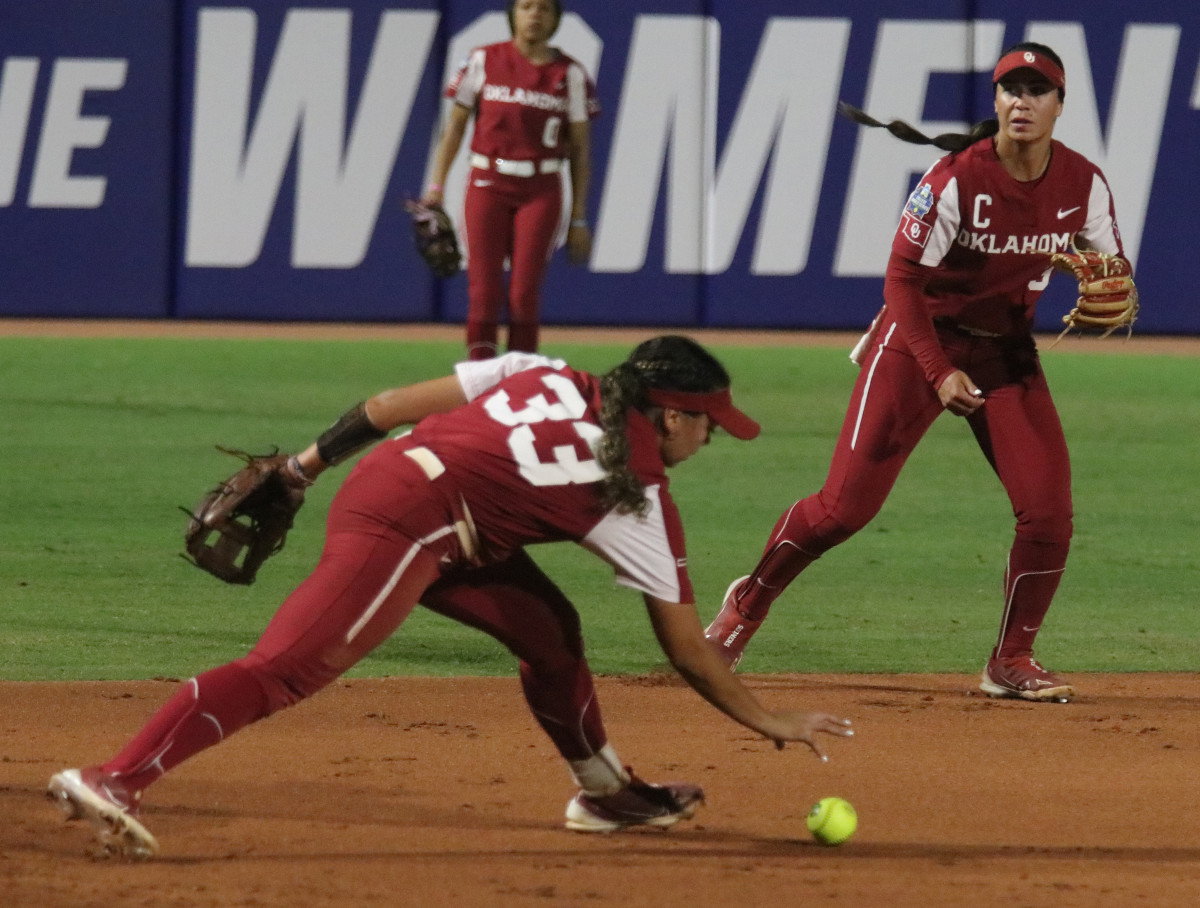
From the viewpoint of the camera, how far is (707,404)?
4.47m

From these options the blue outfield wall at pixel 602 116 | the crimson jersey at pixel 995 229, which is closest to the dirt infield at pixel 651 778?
the crimson jersey at pixel 995 229

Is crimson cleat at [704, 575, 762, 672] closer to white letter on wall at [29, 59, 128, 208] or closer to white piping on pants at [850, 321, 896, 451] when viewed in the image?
white piping on pants at [850, 321, 896, 451]

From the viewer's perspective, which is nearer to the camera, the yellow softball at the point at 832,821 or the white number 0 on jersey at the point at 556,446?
the white number 0 on jersey at the point at 556,446

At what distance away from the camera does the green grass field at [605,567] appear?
7.30 m

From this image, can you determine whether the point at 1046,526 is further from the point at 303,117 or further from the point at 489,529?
the point at 303,117

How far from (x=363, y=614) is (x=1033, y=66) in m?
2.87

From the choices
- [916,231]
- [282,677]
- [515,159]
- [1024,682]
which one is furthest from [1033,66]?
[515,159]

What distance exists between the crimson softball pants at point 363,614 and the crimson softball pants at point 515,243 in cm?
627

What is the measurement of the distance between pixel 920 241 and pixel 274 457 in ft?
7.38

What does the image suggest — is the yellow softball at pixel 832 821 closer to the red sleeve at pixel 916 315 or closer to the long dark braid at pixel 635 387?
the long dark braid at pixel 635 387

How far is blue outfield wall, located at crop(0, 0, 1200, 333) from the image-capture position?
56.4 feet

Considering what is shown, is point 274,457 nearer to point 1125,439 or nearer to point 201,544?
point 201,544

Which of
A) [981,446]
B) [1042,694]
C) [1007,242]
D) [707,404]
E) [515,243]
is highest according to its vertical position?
[1007,242]

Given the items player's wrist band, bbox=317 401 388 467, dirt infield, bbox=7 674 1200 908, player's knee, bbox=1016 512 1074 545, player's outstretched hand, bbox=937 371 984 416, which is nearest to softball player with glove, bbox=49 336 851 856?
player's wrist band, bbox=317 401 388 467
